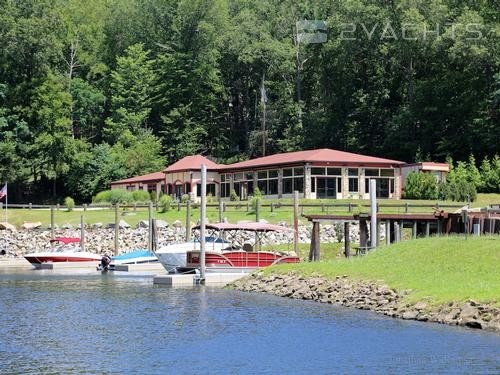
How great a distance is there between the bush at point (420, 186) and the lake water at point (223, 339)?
4020cm

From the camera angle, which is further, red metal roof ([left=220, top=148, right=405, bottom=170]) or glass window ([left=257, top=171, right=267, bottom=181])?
glass window ([left=257, top=171, right=267, bottom=181])

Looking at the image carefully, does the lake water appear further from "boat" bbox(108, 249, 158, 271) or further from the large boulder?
the large boulder

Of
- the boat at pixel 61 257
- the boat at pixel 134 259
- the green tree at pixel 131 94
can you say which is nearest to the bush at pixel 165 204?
the boat at pixel 61 257

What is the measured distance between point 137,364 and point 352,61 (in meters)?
75.2

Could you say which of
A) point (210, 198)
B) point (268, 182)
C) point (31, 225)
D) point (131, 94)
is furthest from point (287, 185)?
point (131, 94)

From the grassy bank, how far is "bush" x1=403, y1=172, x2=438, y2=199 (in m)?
37.5

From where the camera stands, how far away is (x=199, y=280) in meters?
47.2

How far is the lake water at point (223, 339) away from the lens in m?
25.7

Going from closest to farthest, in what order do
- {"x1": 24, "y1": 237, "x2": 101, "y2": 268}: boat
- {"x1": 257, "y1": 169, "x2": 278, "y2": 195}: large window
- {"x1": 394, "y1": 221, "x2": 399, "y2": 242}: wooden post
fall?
{"x1": 394, "y1": 221, "x2": 399, "y2": 242}: wooden post < {"x1": 24, "y1": 237, "x2": 101, "y2": 268}: boat < {"x1": 257, "y1": 169, "x2": 278, "y2": 195}: large window

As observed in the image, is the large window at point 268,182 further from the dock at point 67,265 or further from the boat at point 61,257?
the dock at point 67,265

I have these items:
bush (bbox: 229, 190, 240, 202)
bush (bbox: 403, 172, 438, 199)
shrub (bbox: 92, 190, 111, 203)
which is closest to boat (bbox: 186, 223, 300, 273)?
bush (bbox: 403, 172, 438, 199)

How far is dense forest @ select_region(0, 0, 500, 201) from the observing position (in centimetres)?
9094

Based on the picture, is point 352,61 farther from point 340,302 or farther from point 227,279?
point 340,302

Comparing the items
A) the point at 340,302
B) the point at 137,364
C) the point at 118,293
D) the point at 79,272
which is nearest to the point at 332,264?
the point at 340,302
